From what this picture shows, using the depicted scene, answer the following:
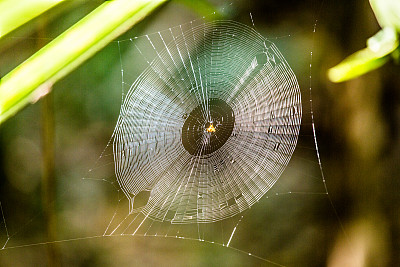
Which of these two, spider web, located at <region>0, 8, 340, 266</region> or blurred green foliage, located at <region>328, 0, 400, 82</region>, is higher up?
blurred green foliage, located at <region>328, 0, 400, 82</region>

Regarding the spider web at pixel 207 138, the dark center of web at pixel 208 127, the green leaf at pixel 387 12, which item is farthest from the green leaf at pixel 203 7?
the green leaf at pixel 387 12

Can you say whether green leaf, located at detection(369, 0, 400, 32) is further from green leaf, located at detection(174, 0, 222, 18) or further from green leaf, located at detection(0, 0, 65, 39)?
green leaf, located at detection(0, 0, 65, 39)

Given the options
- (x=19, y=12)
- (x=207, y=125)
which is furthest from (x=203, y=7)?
(x=19, y=12)

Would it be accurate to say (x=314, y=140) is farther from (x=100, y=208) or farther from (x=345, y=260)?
(x=100, y=208)

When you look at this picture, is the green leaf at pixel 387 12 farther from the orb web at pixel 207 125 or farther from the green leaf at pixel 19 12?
the green leaf at pixel 19 12

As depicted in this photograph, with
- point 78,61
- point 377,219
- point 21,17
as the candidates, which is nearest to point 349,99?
point 377,219

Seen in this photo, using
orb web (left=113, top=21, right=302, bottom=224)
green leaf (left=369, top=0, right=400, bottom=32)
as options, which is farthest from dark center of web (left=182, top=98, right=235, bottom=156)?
green leaf (left=369, top=0, right=400, bottom=32)

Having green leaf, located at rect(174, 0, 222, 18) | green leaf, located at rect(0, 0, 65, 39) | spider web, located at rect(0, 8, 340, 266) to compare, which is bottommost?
spider web, located at rect(0, 8, 340, 266)

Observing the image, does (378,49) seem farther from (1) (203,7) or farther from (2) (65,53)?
(2) (65,53)
